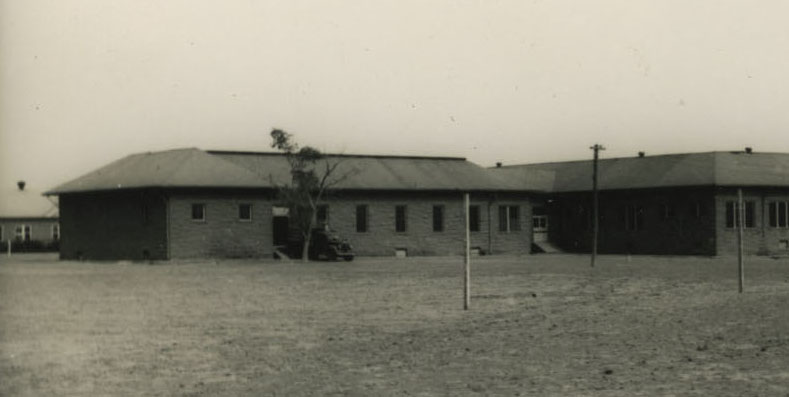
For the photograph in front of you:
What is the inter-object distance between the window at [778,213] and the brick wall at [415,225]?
1284 cm

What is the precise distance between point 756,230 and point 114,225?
99.9ft

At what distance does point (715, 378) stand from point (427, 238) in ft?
147

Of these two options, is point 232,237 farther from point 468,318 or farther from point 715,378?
point 715,378

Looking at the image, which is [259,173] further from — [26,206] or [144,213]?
[26,206]

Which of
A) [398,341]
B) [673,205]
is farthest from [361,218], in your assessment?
[398,341]

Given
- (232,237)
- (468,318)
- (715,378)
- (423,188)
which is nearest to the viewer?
(715,378)

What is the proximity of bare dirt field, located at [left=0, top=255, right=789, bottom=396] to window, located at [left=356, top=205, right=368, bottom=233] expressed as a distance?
28.4 meters

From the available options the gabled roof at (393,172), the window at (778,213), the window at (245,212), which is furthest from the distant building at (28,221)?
the window at (778,213)

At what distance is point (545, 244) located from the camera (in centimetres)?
6262

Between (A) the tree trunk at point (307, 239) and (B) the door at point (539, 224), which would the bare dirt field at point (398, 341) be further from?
(B) the door at point (539, 224)

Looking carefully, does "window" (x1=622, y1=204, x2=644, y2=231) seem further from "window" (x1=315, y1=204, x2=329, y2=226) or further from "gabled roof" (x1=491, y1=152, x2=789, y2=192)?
"window" (x1=315, y1=204, x2=329, y2=226)

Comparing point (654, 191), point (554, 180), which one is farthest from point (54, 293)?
point (554, 180)

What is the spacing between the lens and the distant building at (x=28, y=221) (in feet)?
240

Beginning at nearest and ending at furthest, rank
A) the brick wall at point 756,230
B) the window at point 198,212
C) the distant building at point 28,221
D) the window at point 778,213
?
1. the window at point 198,212
2. the brick wall at point 756,230
3. the window at point 778,213
4. the distant building at point 28,221
